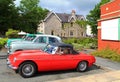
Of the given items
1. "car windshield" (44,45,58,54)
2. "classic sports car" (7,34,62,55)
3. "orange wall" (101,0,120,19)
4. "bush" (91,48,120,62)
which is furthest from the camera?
"orange wall" (101,0,120,19)

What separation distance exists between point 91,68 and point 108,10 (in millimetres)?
9708

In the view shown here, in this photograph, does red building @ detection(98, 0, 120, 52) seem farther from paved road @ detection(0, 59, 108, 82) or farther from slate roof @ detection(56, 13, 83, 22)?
slate roof @ detection(56, 13, 83, 22)

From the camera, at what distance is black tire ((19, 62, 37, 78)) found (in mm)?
10188

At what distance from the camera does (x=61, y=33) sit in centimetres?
6644

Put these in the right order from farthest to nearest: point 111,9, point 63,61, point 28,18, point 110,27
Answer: point 28,18, point 111,9, point 110,27, point 63,61

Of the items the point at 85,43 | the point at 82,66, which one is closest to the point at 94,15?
the point at 85,43

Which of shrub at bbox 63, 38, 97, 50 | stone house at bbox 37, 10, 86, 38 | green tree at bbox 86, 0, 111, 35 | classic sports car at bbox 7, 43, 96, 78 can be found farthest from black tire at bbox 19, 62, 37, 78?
stone house at bbox 37, 10, 86, 38

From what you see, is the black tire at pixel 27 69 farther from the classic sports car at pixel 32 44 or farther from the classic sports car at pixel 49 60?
the classic sports car at pixel 32 44

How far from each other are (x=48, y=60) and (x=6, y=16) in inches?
1204

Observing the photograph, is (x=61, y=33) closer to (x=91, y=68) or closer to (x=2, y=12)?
(x=2, y=12)

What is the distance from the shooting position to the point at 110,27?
18.9 m

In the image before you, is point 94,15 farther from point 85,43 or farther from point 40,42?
point 40,42

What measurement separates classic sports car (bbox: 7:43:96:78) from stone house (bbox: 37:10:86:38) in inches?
2062

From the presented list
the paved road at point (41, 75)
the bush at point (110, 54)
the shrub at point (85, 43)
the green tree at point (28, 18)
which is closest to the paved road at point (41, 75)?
the paved road at point (41, 75)
